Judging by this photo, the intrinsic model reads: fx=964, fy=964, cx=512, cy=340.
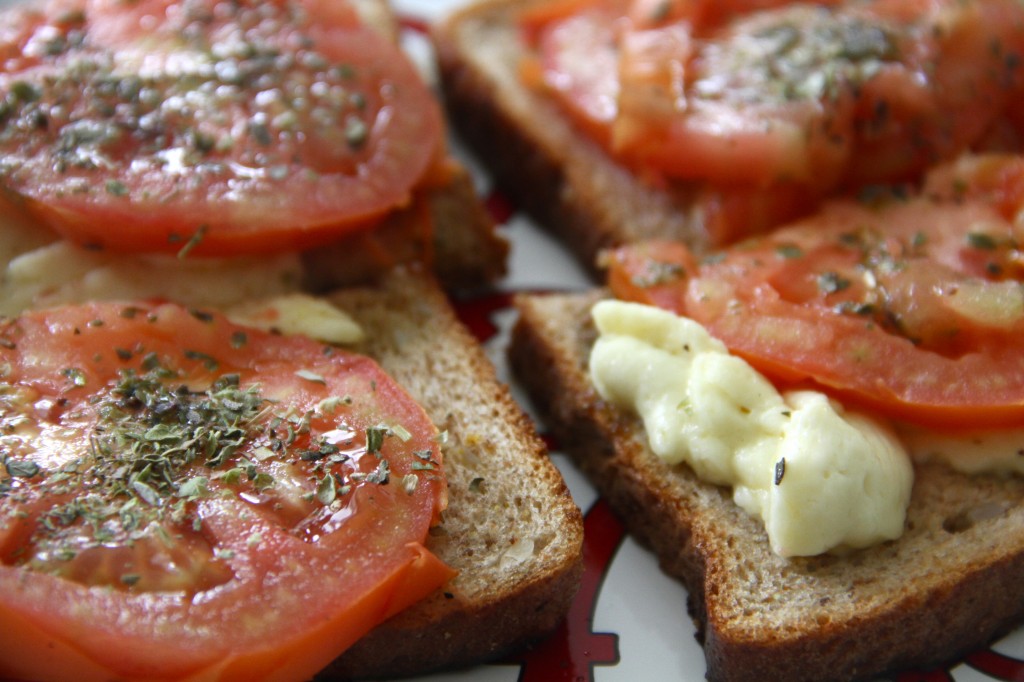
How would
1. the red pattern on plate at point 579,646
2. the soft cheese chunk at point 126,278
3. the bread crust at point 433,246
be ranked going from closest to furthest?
the red pattern on plate at point 579,646 < the soft cheese chunk at point 126,278 < the bread crust at point 433,246

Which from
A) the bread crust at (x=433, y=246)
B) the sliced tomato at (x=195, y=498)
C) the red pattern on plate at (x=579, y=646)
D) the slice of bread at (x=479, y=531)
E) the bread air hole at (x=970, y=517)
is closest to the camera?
the sliced tomato at (x=195, y=498)

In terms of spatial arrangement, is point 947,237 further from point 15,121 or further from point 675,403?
point 15,121

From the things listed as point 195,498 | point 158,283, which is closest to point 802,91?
point 158,283

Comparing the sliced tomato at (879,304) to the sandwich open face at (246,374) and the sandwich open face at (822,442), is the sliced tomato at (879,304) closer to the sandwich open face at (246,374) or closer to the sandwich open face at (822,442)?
the sandwich open face at (822,442)

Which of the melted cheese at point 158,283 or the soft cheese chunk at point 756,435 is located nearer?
the soft cheese chunk at point 756,435

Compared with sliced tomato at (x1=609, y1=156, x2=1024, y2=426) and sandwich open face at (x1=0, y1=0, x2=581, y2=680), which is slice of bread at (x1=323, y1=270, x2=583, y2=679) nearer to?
sandwich open face at (x1=0, y1=0, x2=581, y2=680)

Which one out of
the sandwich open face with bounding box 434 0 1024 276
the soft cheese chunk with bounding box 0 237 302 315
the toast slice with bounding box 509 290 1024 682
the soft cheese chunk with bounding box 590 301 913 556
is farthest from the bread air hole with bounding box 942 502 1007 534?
the soft cheese chunk with bounding box 0 237 302 315

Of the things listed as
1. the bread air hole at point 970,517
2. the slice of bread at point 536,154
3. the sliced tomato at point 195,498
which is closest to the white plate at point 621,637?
the bread air hole at point 970,517

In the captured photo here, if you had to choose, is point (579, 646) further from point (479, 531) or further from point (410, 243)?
point (410, 243)
